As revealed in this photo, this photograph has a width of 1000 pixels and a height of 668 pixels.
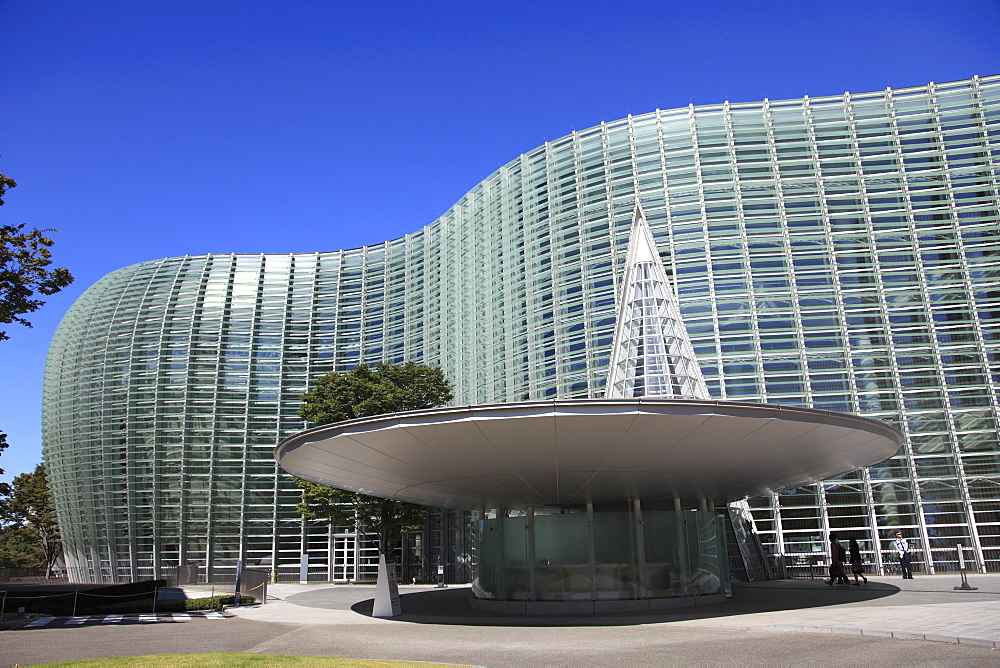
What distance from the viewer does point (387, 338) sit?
61.3 meters

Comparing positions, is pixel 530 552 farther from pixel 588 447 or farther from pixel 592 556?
pixel 588 447

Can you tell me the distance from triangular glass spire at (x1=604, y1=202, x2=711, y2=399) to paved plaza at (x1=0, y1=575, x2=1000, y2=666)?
1503cm

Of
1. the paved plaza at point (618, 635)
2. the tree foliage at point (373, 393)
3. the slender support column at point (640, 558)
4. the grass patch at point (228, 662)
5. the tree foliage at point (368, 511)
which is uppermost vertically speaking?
the tree foliage at point (373, 393)

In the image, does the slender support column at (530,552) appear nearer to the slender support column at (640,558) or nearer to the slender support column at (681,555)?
the slender support column at (640,558)

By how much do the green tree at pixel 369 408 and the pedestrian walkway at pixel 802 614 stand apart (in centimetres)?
872

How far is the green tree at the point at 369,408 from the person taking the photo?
3534 centimetres

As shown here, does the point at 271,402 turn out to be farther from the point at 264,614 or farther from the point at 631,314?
the point at 264,614

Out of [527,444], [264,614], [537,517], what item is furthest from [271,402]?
[527,444]

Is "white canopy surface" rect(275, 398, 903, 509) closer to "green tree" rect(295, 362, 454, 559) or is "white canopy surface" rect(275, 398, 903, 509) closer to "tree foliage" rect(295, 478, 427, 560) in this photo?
"tree foliage" rect(295, 478, 427, 560)

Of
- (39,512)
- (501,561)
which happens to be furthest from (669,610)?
(39,512)

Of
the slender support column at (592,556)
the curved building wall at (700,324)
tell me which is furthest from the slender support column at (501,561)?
the curved building wall at (700,324)

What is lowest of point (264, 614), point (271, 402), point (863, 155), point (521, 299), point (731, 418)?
point (264, 614)

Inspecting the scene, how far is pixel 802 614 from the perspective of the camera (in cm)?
1656

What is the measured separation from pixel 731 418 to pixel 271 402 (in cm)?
4961
